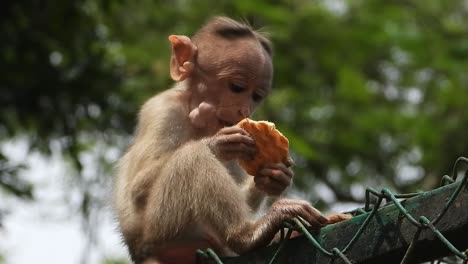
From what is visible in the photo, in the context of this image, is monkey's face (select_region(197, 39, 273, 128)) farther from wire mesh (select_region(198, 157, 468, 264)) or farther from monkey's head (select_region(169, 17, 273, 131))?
wire mesh (select_region(198, 157, 468, 264))

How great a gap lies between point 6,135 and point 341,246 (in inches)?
351

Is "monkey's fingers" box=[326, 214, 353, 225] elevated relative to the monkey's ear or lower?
elevated

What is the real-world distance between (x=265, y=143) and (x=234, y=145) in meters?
0.18

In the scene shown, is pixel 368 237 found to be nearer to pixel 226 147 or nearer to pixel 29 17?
pixel 226 147

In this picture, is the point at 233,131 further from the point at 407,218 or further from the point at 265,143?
the point at 407,218

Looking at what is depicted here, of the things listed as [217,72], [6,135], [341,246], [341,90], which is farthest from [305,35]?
[341,246]

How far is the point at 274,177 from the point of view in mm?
6371

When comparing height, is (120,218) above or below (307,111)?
above

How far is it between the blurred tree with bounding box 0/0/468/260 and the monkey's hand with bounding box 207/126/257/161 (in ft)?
19.8

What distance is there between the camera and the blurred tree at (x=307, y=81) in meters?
12.4

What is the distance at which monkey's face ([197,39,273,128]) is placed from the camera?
709 centimetres

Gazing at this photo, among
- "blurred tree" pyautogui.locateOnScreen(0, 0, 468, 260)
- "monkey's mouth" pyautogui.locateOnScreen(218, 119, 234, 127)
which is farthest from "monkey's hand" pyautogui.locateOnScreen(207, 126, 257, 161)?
"blurred tree" pyautogui.locateOnScreen(0, 0, 468, 260)

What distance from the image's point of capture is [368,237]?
181 inches

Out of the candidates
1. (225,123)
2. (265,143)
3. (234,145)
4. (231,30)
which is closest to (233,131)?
(234,145)
